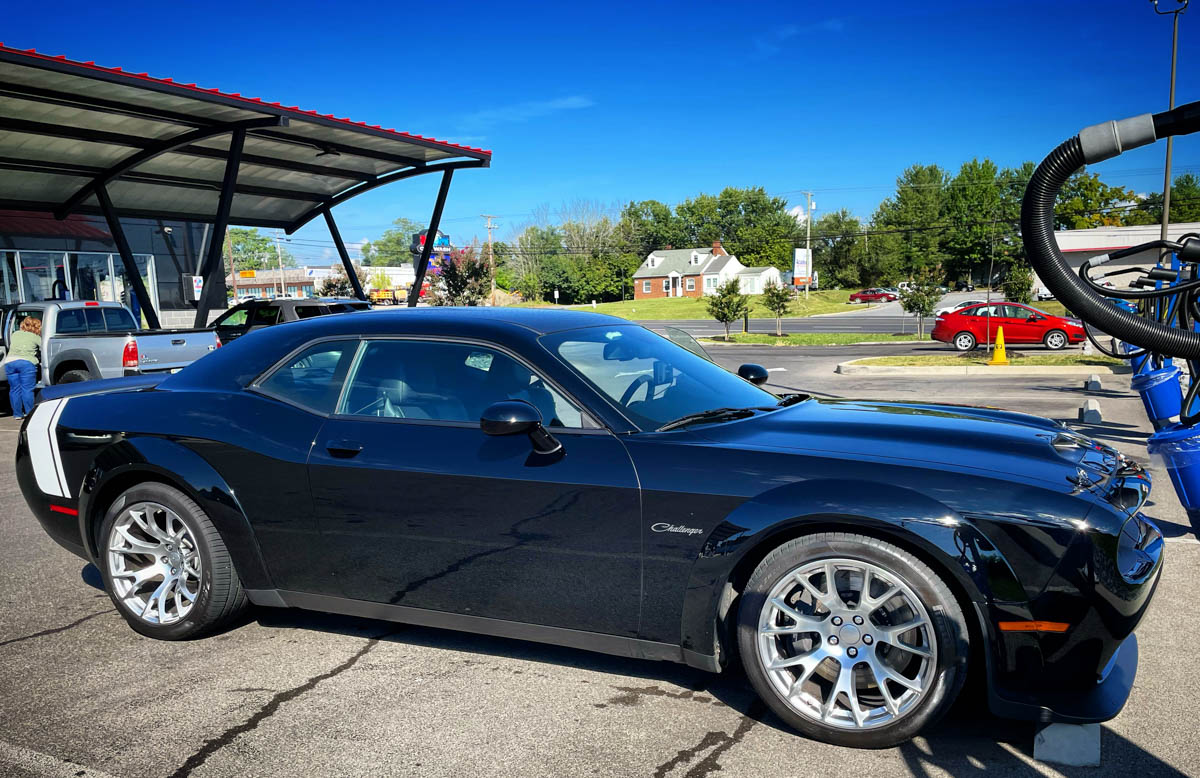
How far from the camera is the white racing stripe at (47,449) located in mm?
4519

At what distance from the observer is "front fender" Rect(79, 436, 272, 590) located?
3.98 meters

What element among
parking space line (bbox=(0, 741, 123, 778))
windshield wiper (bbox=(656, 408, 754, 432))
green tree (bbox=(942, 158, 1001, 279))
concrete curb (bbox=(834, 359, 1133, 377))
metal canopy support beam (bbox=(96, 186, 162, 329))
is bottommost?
concrete curb (bbox=(834, 359, 1133, 377))

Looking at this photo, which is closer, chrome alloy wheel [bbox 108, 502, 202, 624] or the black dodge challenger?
the black dodge challenger

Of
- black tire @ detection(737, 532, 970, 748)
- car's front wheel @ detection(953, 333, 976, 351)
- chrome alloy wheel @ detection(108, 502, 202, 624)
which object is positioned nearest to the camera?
black tire @ detection(737, 532, 970, 748)

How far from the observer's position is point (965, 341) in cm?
2697

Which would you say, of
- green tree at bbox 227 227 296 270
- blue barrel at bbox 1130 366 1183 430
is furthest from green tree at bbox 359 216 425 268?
blue barrel at bbox 1130 366 1183 430

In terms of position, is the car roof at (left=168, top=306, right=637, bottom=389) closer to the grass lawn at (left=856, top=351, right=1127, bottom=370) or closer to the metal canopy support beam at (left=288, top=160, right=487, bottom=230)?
the metal canopy support beam at (left=288, top=160, right=487, bottom=230)

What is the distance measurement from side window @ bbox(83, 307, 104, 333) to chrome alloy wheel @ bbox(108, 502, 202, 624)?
1054 cm

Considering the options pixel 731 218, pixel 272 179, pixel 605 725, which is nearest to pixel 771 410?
pixel 605 725

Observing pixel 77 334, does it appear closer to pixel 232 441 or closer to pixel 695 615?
pixel 232 441

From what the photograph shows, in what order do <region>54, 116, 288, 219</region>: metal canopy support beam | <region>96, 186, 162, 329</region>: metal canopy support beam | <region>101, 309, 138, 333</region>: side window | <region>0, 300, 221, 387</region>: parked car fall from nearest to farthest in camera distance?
1. <region>0, 300, 221, 387</region>: parked car
2. <region>101, 309, 138, 333</region>: side window
3. <region>54, 116, 288, 219</region>: metal canopy support beam
4. <region>96, 186, 162, 329</region>: metal canopy support beam

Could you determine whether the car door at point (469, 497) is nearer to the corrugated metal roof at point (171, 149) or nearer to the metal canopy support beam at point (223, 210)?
the corrugated metal roof at point (171, 149)

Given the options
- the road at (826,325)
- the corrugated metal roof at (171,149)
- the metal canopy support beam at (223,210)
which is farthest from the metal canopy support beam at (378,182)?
the road at (826,325)

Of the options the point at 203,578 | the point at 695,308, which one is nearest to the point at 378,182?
the point at 203,578
